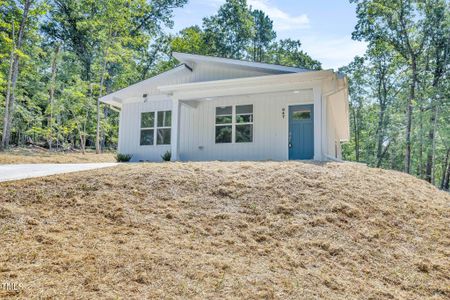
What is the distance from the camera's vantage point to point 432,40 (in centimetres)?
2086

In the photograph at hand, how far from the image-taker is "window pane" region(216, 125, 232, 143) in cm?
1203

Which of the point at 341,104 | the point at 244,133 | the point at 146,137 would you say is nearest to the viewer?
the point at 244,133

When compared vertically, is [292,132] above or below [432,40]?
below

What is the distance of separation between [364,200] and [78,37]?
27394mm

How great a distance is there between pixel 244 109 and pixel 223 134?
114 cm

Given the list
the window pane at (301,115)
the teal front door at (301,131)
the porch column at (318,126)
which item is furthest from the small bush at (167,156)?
the porch column at (318,126)

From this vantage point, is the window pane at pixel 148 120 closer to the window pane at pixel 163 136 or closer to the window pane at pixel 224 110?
the window pane at pixel 163 136

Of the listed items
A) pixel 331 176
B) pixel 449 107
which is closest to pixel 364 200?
pixel 331 176

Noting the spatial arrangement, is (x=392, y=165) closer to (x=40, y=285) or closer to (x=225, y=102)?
(x=225, y=102)

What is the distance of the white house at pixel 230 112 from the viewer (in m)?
10.6

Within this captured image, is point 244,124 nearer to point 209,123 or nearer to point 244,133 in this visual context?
point 244,133

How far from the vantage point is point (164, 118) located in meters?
13.1

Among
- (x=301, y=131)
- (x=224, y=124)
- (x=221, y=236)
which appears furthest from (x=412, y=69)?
(x=221, y=236)

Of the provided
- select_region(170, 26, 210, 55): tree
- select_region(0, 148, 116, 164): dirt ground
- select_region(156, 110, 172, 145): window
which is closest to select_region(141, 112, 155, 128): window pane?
select_region(156, 110, 172, 145): window
